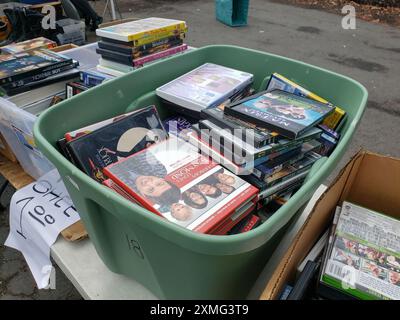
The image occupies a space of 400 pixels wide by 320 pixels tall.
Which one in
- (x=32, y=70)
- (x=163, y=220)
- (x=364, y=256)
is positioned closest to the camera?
(x=163, y=220)

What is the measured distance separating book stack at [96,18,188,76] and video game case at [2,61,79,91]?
11 centimetres

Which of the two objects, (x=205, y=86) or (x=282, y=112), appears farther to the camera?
(x=205, y=86)

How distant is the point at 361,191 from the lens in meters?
0.82

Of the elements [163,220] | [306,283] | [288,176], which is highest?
[163,220]

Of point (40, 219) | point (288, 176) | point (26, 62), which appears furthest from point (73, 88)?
point (288, 176)

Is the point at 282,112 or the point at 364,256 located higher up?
the point at 282,112

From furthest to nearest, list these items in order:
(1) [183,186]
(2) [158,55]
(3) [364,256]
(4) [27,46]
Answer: (4) [27,46] < (2) [158,55] < (3) [364,256] < (1) [183,186]

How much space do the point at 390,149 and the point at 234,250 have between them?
209 centimetres

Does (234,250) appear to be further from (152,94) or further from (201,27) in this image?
(201,27)

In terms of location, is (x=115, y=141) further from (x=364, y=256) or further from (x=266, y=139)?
(x=364, y=256)

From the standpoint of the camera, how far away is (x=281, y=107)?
2.44 feet

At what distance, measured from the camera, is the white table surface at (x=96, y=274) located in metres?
0.67

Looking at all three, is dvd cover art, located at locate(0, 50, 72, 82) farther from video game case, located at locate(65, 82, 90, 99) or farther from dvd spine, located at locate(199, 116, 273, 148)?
dvd spine, located at locate(199, 116, 273, 148)

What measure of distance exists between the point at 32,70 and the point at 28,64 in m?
0.07
